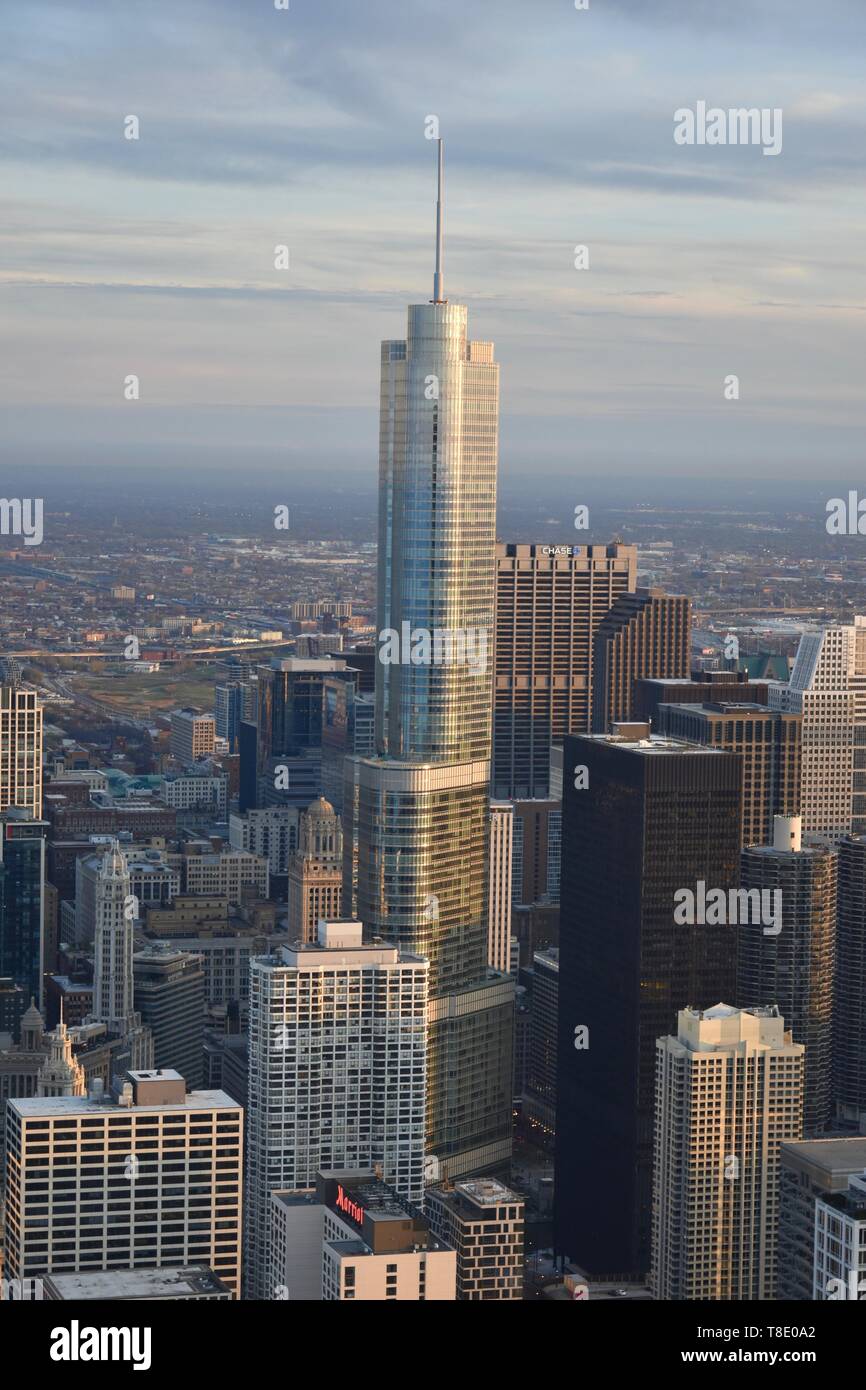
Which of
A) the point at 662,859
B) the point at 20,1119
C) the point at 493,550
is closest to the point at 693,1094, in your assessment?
the point at 662,859

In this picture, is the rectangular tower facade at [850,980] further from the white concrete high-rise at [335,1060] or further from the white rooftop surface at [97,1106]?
the white rooftop surface at [97,1106]

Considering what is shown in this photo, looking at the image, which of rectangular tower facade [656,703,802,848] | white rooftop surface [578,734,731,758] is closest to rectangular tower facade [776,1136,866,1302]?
white rooftop surface [578,734,731,758]

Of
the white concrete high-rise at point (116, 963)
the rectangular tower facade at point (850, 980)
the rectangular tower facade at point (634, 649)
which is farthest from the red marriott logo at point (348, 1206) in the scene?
the rectangular tower facade at point (634, 649)

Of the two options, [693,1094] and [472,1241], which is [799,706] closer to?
[693,1094]

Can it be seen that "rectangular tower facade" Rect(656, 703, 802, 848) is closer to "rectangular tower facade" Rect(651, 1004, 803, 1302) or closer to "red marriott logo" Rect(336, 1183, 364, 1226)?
"rectangular tower facade" Rect(651, 1004, 803, 1302)

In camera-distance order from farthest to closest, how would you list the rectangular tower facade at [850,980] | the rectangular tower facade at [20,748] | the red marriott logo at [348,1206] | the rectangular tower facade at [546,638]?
the rectangular tower facade at [546,638]
the rectangular tower facade at [20,748]
the rectangular tower facade at [850,980]
the red marriott logo at [348,1206]

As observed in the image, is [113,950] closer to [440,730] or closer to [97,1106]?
[440,730]
